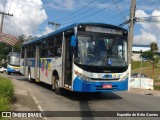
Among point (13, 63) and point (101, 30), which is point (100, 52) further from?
point (13, 63)

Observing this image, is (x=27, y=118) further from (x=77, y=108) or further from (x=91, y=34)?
(x=91, y=34)

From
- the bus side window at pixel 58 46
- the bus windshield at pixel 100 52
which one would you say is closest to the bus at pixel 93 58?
the bus windshield at pixel 100 52

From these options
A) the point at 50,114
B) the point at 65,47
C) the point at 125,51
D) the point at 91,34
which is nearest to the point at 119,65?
the point at 125,51

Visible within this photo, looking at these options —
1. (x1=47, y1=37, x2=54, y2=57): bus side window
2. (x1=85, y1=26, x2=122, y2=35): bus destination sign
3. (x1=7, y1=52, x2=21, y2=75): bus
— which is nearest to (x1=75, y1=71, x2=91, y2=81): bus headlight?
(x1=85, y1=26, x2=122, y2=35): bus destination sign

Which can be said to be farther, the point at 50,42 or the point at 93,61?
the point at 50,42

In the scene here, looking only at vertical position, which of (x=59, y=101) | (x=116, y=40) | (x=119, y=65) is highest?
(x=116, y=40)

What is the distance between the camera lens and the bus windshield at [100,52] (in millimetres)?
13359

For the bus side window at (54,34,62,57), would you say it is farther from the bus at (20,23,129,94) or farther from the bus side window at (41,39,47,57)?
the bus side window at (41,39,47,57)

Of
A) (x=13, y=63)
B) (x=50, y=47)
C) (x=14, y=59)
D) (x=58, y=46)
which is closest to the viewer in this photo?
(x=58, y=46)

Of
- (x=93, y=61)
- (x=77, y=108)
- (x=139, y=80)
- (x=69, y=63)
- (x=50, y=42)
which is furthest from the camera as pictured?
(x=139, y=80)

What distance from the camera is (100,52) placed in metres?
13.5

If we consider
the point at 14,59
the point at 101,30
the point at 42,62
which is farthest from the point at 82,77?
the point at 14,59

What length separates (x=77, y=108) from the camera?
39.3ft

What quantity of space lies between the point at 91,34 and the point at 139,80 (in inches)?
492
